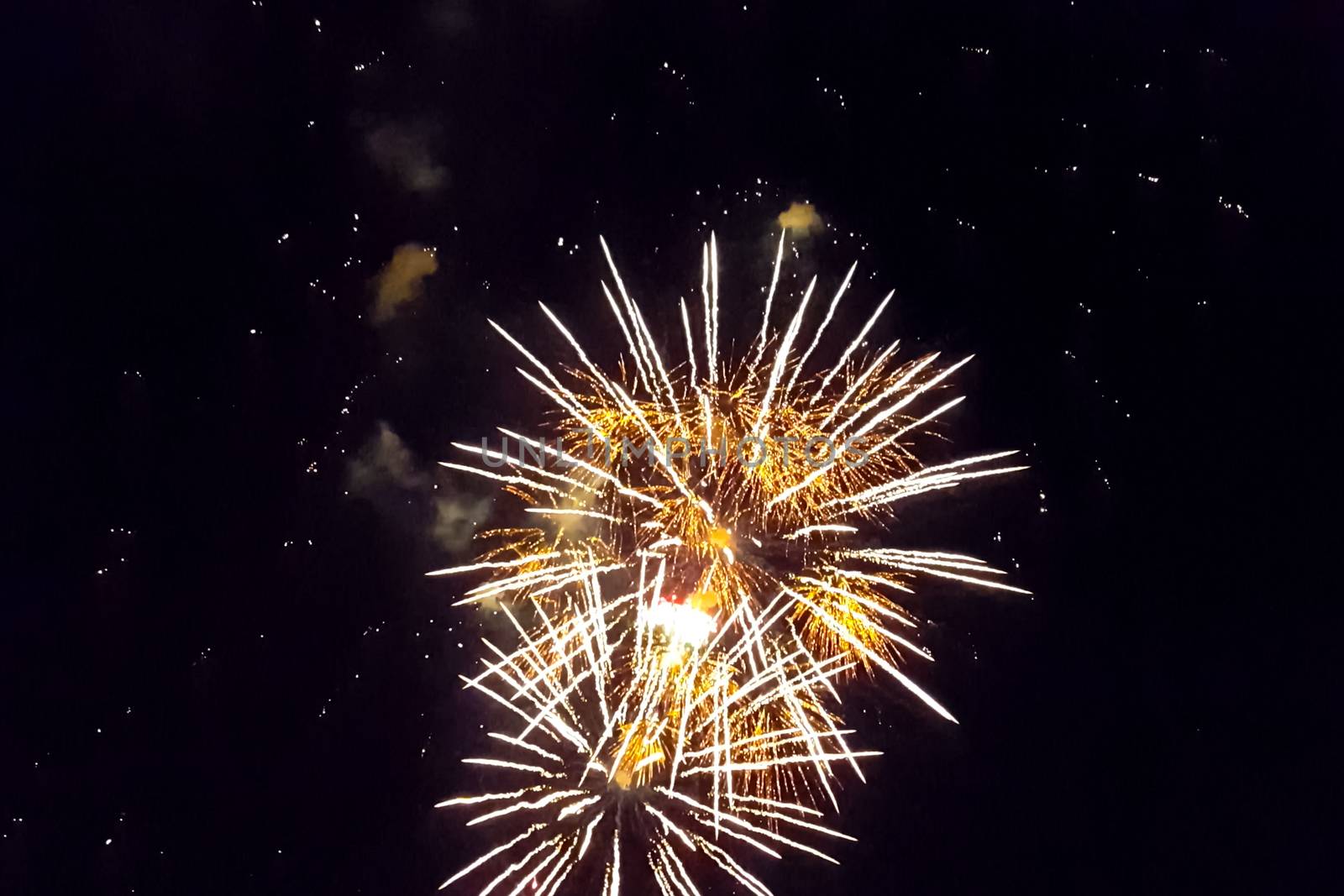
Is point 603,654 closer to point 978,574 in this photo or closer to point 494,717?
point 494,717

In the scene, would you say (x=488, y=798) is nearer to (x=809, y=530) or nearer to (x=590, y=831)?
(x=590, y=831)

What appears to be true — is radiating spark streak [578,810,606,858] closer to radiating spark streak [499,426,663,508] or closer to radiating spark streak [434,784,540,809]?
radiating spark streak [434,784,540,809]

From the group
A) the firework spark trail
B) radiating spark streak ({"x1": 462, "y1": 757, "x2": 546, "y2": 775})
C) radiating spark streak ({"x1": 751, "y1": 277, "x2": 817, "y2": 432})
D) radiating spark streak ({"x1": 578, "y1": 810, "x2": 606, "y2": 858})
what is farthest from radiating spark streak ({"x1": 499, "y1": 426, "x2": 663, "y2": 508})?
radiating spark streak ({"x1": 578, "y1": 810, "x2": 606, "y2": 858})

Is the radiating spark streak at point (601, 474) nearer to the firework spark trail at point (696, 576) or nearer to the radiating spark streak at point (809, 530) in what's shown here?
the firework spark trail at point (696, 576)

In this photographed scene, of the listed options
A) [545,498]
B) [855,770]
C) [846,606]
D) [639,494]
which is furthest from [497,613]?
[855,770]

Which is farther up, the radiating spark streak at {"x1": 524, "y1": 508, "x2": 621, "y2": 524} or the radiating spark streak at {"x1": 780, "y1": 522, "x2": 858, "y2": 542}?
the radiating spark streak at {"x1": 524, "y1": 508, "x2": 621, "y2": 524}
